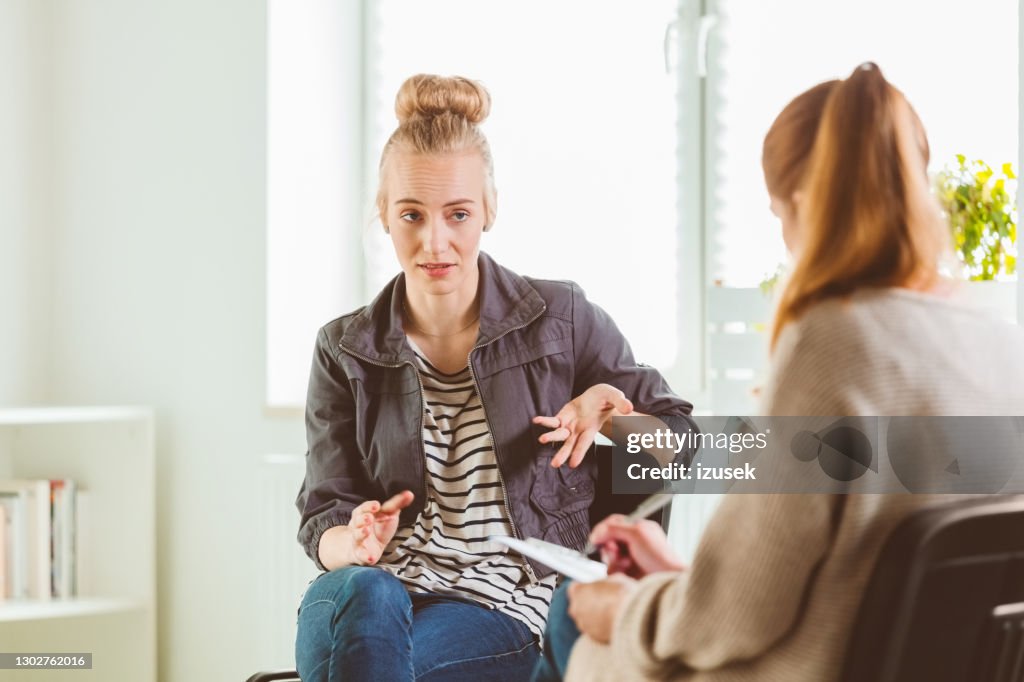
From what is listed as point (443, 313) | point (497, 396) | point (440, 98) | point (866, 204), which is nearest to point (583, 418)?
point (497, 396)

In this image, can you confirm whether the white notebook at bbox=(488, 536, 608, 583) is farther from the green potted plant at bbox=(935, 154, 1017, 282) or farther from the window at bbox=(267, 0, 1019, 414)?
the window at bbox=(267, 0, 1019, 414)

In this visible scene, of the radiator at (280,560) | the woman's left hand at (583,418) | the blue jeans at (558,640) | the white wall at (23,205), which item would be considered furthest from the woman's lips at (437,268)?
the white wall at (23,205)

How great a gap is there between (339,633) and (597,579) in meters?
0.45

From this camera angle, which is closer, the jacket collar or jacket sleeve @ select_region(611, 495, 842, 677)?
jacket sleeve @ select_region(611, 495, 842, 677)

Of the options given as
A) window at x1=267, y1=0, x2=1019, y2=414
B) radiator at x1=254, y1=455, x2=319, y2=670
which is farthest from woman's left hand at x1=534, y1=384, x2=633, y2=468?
radiator at x1=254, y1=455, x2=319, y2=670

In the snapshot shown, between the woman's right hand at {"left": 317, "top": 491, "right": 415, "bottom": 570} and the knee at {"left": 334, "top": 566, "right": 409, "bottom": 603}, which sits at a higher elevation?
the woman's right hand at {"left": 317, "top": 491, "right": 415, "bottom": 570}

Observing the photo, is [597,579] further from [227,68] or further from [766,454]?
[227,68]

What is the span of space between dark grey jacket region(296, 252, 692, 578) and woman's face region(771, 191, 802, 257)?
595mm

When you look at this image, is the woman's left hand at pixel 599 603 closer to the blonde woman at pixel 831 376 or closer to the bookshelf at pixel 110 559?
the blonde woman at pixel 831 376

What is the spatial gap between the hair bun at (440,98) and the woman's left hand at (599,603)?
0.77 m

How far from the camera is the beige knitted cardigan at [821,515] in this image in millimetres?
689

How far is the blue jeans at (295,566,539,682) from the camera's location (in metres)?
1.17

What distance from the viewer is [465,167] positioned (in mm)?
1396

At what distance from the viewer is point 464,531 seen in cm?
138
